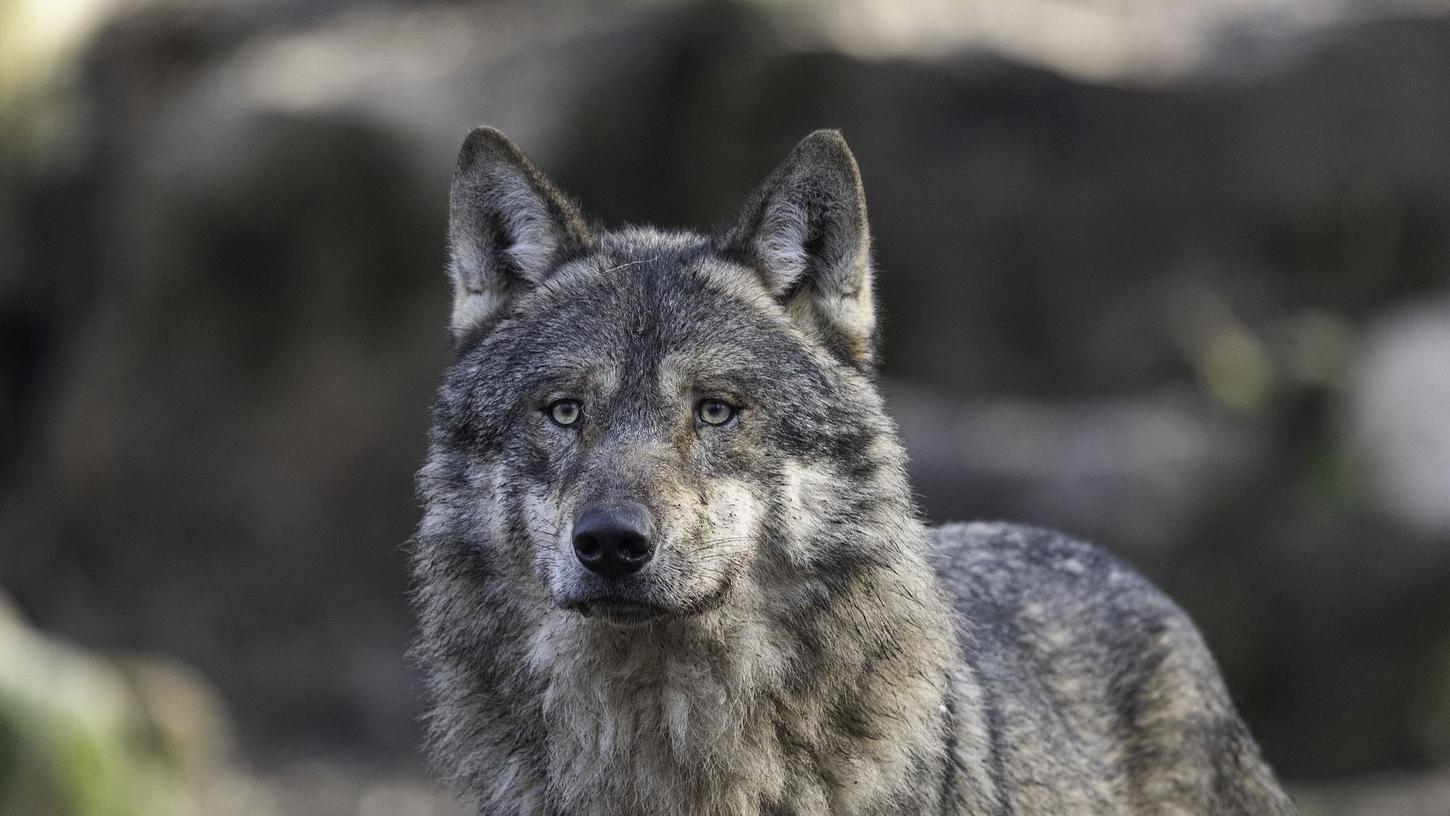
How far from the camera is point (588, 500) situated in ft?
13.3

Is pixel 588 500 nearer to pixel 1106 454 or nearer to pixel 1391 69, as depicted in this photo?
pixel 1106 454

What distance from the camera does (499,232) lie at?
494 centimetres

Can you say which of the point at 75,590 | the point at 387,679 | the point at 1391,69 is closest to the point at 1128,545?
the point at 1391,69

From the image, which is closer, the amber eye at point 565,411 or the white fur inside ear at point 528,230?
the amber eye at point 565,411

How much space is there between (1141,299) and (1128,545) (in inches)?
119

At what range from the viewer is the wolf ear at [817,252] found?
466 centimetres

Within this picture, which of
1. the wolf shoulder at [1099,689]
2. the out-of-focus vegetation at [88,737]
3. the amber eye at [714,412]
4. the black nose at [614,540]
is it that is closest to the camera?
the black nose at [614,540]

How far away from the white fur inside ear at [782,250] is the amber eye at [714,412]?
0.52 m

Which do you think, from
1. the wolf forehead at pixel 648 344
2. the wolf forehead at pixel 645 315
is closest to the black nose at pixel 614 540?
the wolf forehead at pixel 648 344

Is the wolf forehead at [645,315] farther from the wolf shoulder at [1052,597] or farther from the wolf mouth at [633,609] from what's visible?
the wolf shoulder at [1052,597]

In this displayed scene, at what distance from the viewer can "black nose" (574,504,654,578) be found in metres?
3.95

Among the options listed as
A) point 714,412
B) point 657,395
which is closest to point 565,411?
point 657,395

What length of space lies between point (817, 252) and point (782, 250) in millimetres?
106

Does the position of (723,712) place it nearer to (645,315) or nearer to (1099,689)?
(645,315)
